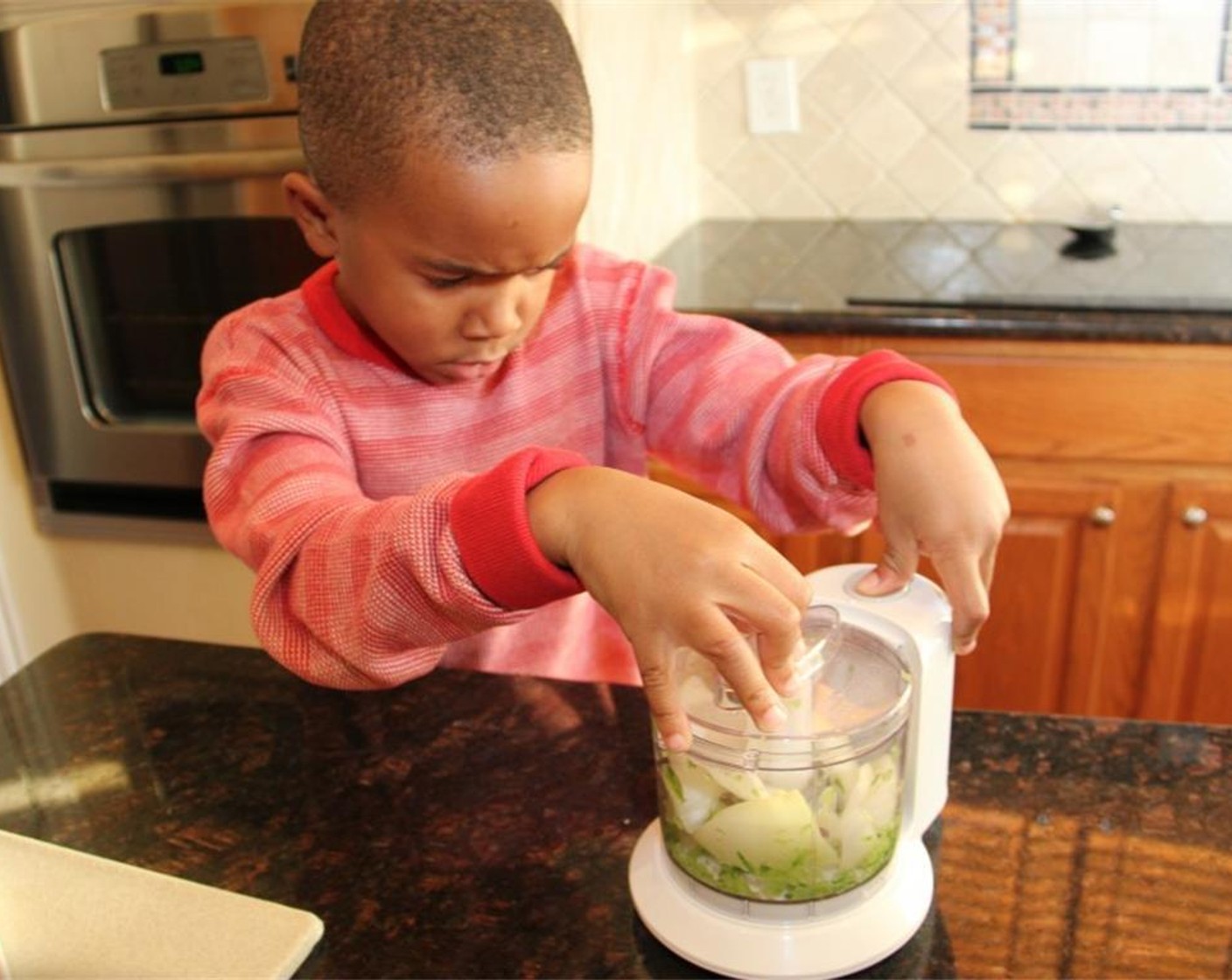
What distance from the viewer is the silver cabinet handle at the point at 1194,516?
5.17 ft

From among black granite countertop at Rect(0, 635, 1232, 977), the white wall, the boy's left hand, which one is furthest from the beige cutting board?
the white wall

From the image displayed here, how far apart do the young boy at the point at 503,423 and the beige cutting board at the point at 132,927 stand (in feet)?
0.43

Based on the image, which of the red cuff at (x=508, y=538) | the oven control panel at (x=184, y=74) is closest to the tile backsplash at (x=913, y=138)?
the oven control panel at (x=184, y=74)

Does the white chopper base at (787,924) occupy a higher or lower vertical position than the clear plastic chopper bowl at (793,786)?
lower

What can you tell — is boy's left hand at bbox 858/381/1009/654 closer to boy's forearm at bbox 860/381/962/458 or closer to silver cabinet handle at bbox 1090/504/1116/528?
boy's forearm at bbox 860/381/962/458

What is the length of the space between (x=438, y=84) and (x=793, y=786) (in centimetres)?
45

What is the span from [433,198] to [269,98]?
94 centimetres

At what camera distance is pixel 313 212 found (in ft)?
2.81

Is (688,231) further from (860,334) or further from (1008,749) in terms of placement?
(1008,749)

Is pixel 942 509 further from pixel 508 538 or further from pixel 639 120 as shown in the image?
pixel 639 120

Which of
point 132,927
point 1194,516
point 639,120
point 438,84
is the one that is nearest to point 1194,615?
point 1194,516

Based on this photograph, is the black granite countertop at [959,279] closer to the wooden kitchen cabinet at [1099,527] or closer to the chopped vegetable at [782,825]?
the wooden kitchen cabinet at [1099,527]

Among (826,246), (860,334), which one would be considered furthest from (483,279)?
(826,246)

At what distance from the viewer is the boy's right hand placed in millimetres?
519
